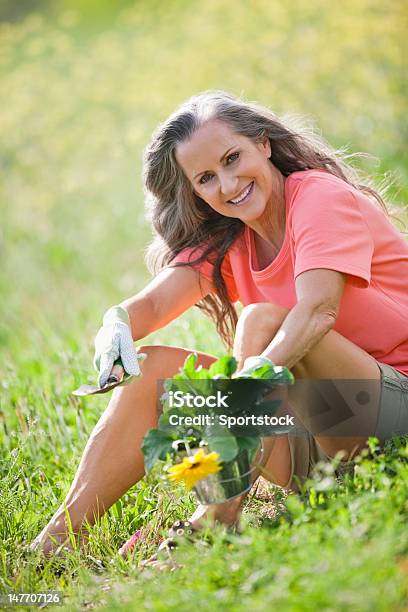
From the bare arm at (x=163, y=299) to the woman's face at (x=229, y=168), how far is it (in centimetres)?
33

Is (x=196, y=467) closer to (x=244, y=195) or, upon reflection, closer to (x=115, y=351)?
(x=115, y=351)

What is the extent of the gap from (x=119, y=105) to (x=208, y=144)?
216 inches

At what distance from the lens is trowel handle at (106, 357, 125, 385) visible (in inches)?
89.9

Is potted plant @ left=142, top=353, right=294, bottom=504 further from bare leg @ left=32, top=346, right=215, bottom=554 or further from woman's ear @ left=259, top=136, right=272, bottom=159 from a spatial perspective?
woman's ear @ left=259, top=136, right=272, bottom=159

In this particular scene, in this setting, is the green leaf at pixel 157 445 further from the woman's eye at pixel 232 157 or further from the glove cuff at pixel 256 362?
the woman's eye at pixel 232 157

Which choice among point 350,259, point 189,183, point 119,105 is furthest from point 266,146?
point 119,105

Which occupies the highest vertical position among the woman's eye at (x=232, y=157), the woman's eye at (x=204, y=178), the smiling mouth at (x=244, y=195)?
the woman's eye at (x=232, y=157)

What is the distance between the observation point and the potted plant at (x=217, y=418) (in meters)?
1.88

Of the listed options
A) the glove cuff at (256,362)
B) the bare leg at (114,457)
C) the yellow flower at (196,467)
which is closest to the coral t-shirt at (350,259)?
the glove cuff at (256,362)

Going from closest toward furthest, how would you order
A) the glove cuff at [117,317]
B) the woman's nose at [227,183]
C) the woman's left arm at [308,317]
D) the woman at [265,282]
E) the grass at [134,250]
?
the grass at [134,250]
the woman's left arm at [308,317]
the woman at [265,282]
the woman's nose at [227,183]
the glove cuff at [117,317]

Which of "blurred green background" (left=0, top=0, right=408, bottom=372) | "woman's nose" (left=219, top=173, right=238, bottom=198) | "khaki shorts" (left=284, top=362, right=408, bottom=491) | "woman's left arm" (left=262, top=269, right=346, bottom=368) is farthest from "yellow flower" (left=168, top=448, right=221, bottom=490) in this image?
"blurred green background" (left=0, top=0, right=408, bottom=372)

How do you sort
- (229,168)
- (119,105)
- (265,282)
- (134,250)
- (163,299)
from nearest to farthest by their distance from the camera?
(229,168) → (265,282) → (163,299) → (134,250) → (119,105)

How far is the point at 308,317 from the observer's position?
6.79 ft

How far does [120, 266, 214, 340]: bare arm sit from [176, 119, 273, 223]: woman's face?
1.08 ft
